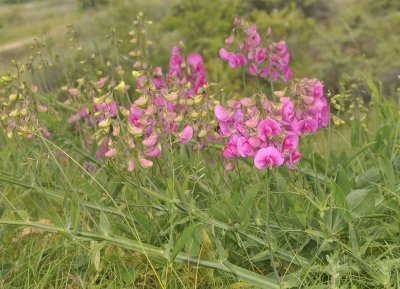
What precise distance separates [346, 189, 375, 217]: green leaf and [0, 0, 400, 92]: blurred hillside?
429cm

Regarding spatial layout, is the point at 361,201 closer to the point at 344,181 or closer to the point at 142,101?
the point at 344,181

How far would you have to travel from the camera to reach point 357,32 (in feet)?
24.0

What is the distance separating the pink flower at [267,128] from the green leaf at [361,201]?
0.52m

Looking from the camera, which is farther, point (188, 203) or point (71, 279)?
point (71, 279)

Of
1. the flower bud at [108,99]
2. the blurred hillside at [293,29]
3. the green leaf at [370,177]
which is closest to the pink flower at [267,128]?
the flower bud at [108,99]

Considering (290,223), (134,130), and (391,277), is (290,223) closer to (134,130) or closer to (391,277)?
(391,277)

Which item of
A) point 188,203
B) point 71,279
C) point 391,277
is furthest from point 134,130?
point 391,277

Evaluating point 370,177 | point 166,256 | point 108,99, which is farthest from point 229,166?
point 370,177

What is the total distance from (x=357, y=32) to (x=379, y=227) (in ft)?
17.1

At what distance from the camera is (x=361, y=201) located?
2.35 metres

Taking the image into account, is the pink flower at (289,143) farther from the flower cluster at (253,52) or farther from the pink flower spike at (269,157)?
the flower cluster at (253,52)

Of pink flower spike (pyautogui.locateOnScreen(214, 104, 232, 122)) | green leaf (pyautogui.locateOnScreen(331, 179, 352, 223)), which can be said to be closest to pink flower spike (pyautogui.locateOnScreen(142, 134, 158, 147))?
pink flower spike (pyautogui.locateOnScreen(214, 104, 232, 122))

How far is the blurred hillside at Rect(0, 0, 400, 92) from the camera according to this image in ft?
23.9

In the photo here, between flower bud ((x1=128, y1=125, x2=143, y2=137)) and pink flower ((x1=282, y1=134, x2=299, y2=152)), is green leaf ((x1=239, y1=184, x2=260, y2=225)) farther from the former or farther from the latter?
flower bud ((x1=128, y1=125, x2=143, y2=137))
